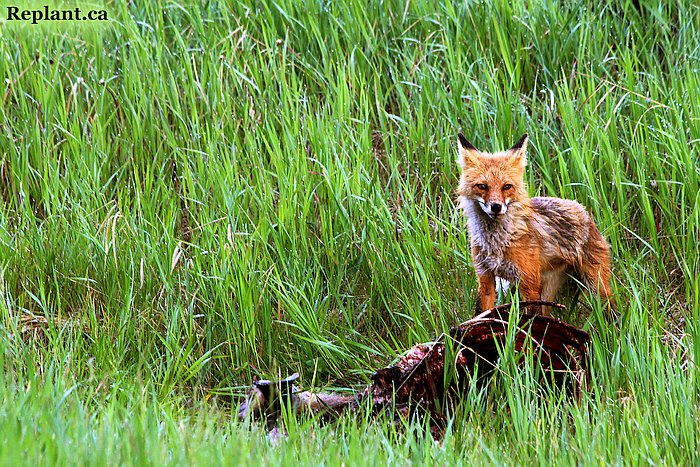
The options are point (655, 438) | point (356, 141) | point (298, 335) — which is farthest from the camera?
point (356, 141)

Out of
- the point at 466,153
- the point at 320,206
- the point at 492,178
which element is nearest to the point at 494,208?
the point at 492,178

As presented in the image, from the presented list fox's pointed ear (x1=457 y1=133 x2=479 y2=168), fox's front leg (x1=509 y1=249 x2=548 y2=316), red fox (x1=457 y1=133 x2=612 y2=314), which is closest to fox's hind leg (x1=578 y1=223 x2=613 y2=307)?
red fox (x1=457 y1=133 x2=612 y2=314)

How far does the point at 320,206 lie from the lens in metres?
5.86

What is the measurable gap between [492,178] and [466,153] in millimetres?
246

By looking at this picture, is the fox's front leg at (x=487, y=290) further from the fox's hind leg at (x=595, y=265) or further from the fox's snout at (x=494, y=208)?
the fox's hind leg at (x=595, y=265)

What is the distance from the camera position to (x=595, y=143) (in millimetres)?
6301

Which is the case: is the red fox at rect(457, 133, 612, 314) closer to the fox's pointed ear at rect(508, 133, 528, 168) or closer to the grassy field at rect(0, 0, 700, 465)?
the fox's pointed ear at rect(508, 133, 528, 168)

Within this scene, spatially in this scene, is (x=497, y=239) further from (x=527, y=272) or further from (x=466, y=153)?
(x=466, y=153)

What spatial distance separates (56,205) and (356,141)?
2007 mm

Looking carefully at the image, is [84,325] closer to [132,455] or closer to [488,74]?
[132,455]

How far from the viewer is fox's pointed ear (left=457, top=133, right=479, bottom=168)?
507 centimetres

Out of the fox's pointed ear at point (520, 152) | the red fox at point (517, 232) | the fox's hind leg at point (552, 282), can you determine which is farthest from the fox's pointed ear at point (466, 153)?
the fox's hind leg at point (552, 282)

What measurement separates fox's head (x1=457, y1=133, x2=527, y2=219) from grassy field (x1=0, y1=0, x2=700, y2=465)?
64cm

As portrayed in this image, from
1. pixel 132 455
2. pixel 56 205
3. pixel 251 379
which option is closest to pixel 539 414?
pixel 251 379
